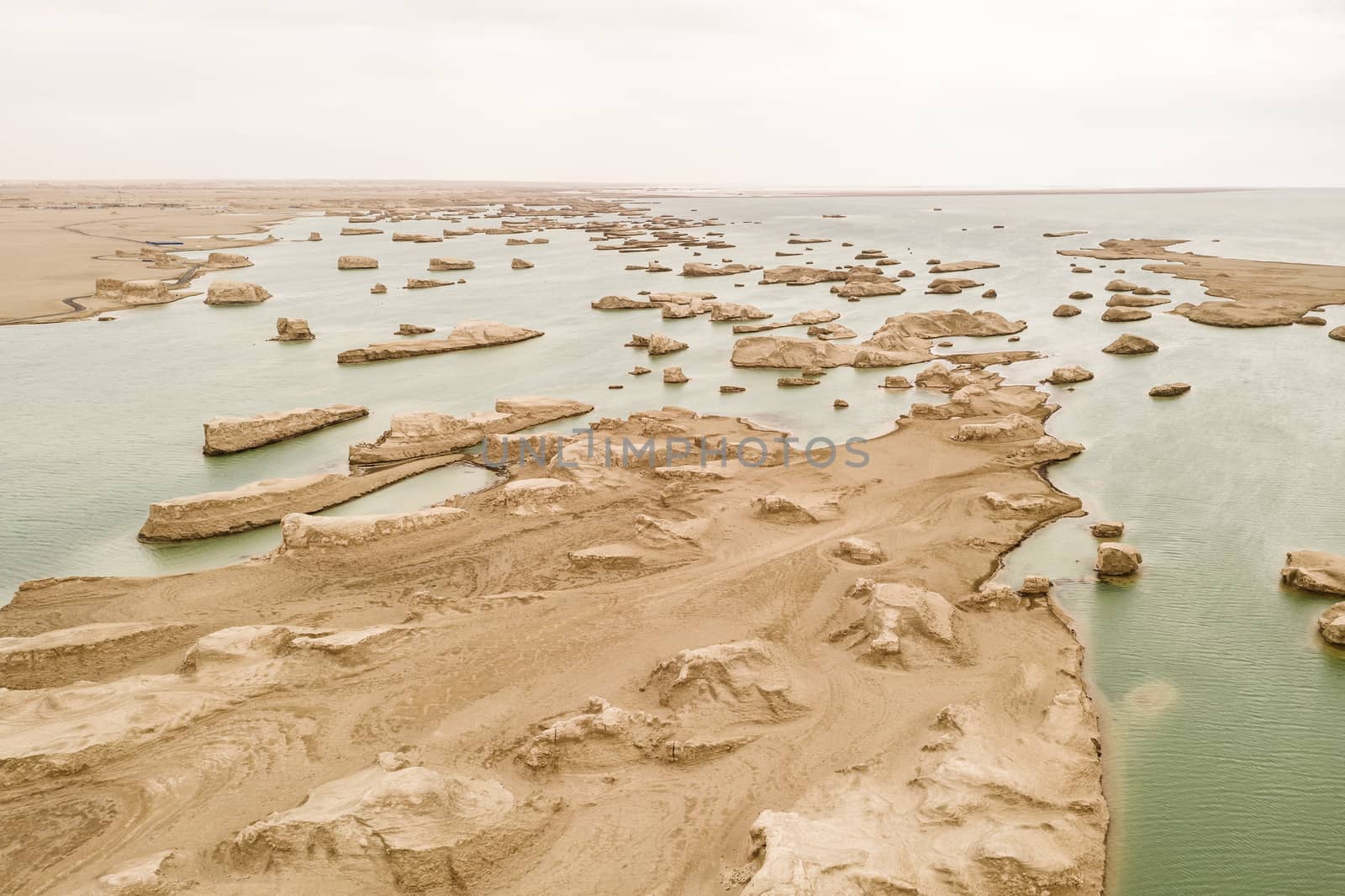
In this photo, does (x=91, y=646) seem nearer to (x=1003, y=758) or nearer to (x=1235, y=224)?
(x=1003, y=758)

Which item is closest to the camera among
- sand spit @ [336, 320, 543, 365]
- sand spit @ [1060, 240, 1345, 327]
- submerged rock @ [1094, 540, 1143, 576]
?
submerged rock @ [1094, 540, 1143, 576]

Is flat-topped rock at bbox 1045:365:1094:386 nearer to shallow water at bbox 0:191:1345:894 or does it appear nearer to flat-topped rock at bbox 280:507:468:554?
shallow water at bbox 0:191:1345:894

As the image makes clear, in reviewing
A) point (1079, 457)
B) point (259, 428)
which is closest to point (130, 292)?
point (259, 428)

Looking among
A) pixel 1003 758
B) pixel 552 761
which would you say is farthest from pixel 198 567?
pixel 1003 758

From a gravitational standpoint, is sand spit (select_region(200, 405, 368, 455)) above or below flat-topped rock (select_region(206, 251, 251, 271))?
below

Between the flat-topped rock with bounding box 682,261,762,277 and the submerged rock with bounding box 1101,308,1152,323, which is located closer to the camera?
the submerged rock with bounding box 1101,308,1152,323

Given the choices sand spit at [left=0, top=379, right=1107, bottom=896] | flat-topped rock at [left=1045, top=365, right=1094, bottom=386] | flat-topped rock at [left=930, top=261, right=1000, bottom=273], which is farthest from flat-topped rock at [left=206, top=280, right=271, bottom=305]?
flat-topped rock at [left=930, top=261, right=1000, bottom=273]
